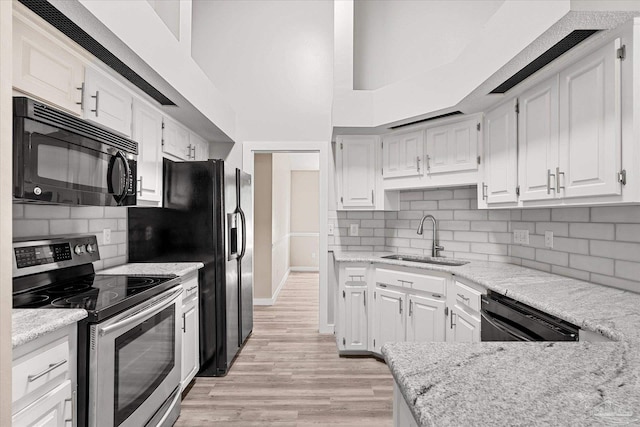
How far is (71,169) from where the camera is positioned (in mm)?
1738

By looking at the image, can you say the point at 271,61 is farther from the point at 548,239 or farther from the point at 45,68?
the point at 548,239

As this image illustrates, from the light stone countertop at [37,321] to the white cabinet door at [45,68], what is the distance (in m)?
0.82

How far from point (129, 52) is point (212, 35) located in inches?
103

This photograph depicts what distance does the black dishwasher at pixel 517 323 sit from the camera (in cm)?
152

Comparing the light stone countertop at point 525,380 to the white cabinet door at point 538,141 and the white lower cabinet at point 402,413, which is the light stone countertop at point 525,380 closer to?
the white lower cabinet at point 402,413

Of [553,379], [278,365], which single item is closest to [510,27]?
[553,379]

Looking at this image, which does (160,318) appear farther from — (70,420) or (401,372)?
(401,372)

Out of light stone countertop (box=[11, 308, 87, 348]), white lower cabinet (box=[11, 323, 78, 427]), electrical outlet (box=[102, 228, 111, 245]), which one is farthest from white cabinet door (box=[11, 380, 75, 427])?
electrical outlet (box=[102, 228, 111, 245])

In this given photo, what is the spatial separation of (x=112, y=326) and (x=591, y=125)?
2201mm

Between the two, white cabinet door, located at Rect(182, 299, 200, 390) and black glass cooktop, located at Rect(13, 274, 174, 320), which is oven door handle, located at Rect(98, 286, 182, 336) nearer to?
black glass cooktop, located at Rect(13, 274, 174, 320)

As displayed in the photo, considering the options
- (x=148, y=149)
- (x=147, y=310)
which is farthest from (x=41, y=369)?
(x=148, y=149)

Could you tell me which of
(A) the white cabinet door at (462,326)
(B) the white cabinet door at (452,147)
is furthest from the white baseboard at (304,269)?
(A) the white cabinet door at (462,326)

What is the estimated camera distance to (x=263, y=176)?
A: 223 inches

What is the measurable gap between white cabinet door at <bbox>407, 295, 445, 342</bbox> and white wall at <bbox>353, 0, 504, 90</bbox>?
2.27m
